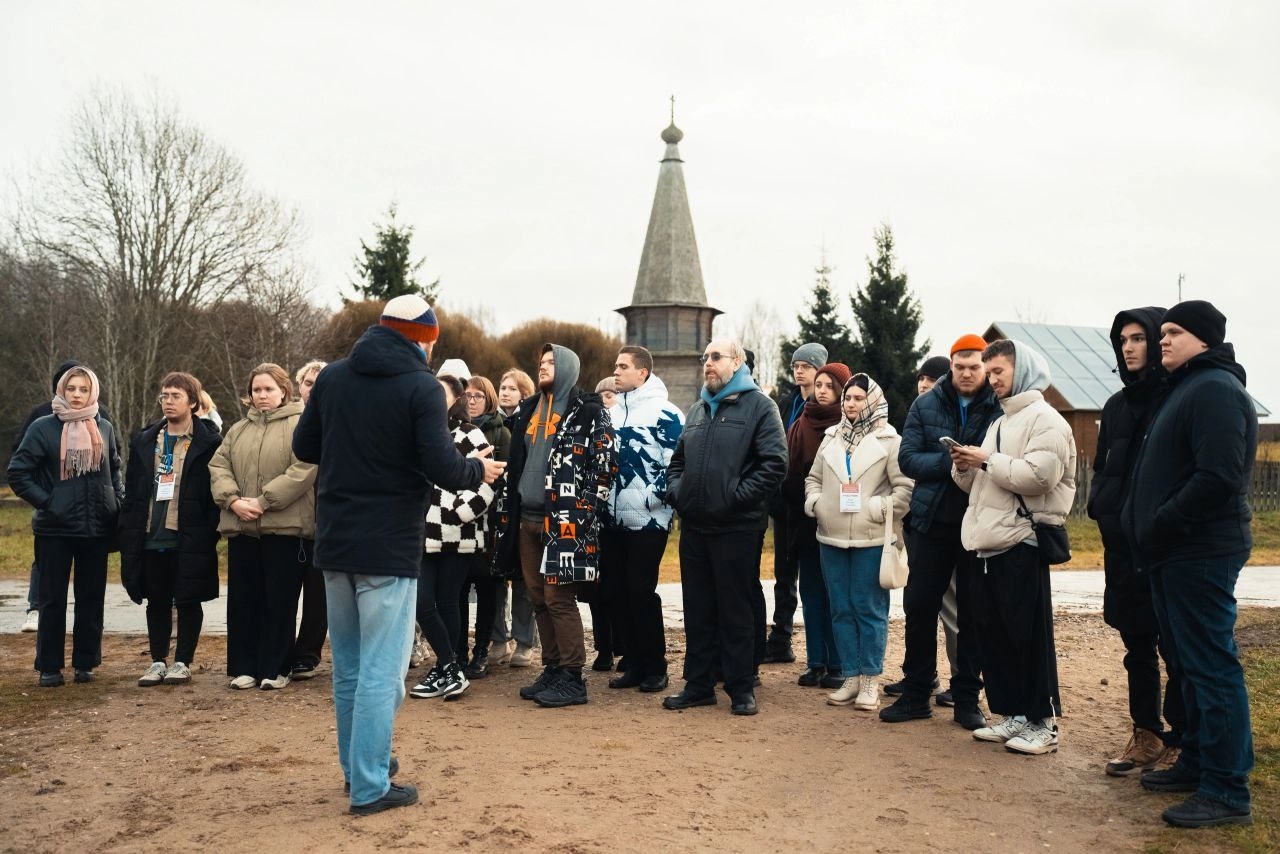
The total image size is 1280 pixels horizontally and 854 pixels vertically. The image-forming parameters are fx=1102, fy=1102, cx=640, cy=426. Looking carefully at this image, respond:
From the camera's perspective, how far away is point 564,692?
688cm

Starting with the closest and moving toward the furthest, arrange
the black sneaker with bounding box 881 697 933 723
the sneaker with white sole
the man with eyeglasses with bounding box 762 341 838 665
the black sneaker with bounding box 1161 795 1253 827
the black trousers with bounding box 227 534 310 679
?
the black sneaker with bounding box 1161 795 1253 827 < the black sneaker with bounding box 881 697 933 723 < the sneaker with white sole < the black trousers with bounding box 227 534 310 679 < the man with eyeglasses with bounding box 762 341 838 665

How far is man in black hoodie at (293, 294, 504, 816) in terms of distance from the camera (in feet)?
15.3

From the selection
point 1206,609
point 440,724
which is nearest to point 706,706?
point 440,724

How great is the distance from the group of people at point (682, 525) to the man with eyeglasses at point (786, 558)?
3 centimetres

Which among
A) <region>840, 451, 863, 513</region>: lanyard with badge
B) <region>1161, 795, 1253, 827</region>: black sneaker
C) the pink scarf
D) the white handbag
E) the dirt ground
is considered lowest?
the dirt ground

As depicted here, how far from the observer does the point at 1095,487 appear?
5672 mm

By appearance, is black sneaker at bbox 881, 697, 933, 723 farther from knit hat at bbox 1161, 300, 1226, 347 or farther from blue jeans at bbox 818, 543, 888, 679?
knit hat at bbox 1161, 300, 1226, 347

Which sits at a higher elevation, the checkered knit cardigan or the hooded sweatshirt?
the hooded sweatshirt

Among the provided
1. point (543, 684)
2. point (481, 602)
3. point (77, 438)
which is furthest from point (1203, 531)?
point (77, 438)

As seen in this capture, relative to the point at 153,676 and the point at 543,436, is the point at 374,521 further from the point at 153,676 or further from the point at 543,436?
the point at 153,676

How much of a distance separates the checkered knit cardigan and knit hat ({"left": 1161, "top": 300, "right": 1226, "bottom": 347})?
429 centimetres

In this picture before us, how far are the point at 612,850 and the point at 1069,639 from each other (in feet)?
20.9

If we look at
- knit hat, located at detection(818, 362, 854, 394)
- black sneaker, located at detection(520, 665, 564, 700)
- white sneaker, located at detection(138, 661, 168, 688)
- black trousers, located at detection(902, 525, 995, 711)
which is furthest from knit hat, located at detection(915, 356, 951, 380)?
white sneaker, located at detection(138, 661, 168, 688)

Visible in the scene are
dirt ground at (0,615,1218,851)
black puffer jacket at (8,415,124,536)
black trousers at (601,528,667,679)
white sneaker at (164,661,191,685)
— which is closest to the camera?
dirt ground at (0,615,1218,851)
